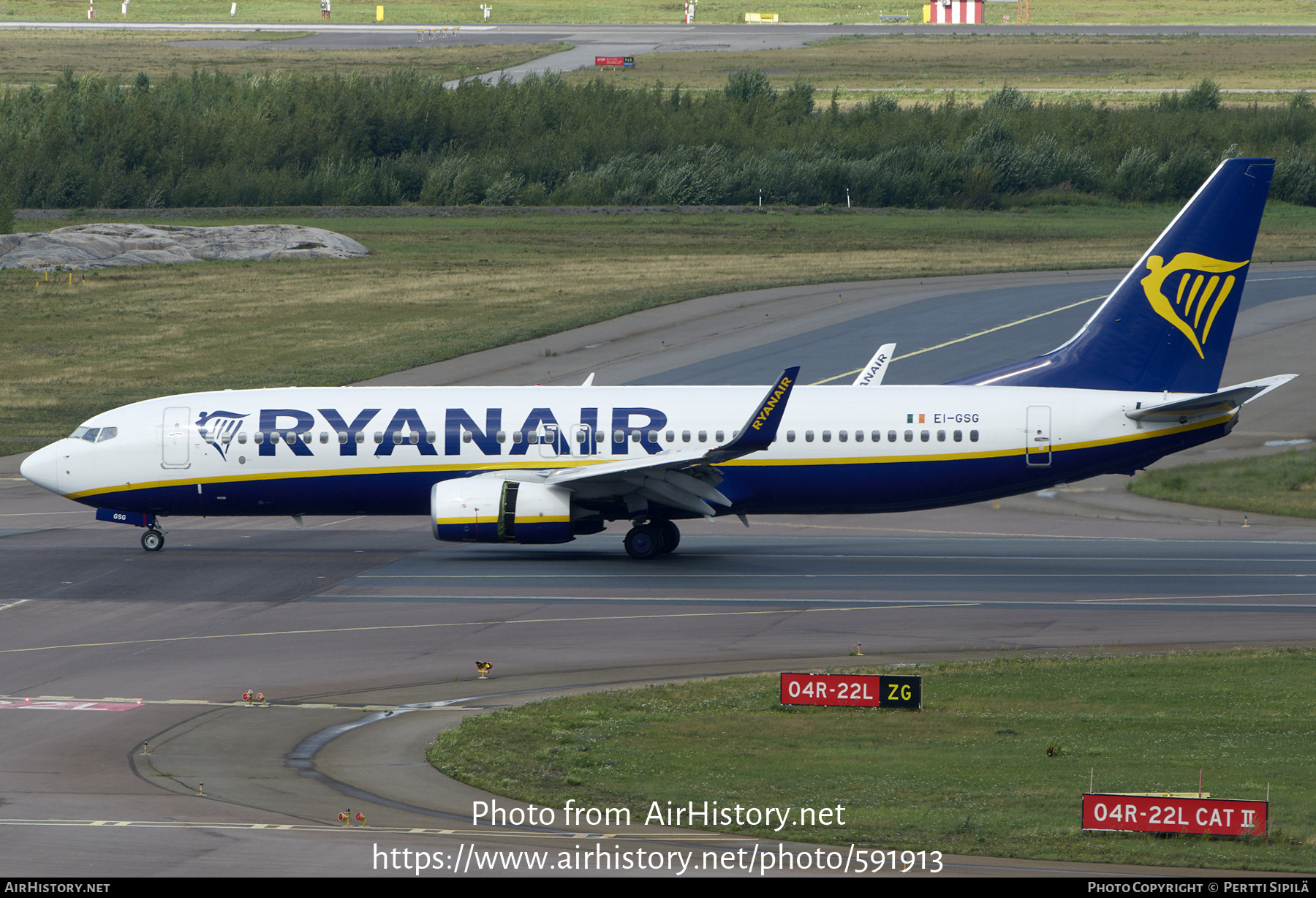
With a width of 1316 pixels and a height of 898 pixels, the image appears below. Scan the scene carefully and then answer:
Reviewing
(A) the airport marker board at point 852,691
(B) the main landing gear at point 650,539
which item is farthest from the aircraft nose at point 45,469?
(A) the airport marker board at point 852,691

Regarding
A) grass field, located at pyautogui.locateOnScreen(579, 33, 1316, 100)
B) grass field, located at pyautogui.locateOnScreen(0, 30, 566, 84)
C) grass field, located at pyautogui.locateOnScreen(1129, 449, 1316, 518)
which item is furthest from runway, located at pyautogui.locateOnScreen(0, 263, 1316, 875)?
grass field, located at pyautogui.locateOnScreen(0, 30, 566, 84)

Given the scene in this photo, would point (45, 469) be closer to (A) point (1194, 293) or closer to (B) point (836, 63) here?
(A) point (1194, 293)

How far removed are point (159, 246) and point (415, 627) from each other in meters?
73.6

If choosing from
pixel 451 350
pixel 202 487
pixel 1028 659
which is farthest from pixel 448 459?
pixel 451 350

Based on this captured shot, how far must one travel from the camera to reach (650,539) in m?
39.8

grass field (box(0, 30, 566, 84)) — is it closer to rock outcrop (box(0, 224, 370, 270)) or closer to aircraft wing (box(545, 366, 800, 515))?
rock outcrop (box(0, 224, 370, 270))

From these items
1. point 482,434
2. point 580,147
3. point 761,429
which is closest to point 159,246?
point 580,147

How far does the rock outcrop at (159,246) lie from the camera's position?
94.4 meters

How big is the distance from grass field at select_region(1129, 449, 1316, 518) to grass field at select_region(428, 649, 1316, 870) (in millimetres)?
20032

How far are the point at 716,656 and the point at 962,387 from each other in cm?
1335

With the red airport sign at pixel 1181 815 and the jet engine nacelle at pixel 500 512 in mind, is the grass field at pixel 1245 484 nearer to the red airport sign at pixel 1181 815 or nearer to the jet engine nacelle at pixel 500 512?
the jet engine nacelle at pixel 500 512

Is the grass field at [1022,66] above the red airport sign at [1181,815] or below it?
above

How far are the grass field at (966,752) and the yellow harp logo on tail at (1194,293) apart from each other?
43.3 ft

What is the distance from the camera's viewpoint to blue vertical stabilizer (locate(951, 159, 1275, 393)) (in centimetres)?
3931
